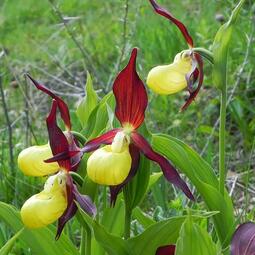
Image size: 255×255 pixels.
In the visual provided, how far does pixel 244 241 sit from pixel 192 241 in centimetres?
8

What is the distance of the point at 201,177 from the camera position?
4.16ft

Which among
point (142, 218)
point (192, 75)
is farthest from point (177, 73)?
point (142, 218)

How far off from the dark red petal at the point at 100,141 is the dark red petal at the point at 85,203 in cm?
7

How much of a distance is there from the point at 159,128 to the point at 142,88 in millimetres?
1277

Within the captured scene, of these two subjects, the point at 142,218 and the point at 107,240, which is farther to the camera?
the point at 142,218

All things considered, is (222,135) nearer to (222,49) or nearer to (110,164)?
(222,49)

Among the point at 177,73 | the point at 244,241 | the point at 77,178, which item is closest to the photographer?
the point at 244,241

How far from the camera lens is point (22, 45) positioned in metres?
3.43

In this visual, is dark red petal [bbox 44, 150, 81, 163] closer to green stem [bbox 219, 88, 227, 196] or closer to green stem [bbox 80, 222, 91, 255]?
green stem [bbox 80, 222, 91, 255]

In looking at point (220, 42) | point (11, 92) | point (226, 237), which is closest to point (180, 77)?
point (220, 42)

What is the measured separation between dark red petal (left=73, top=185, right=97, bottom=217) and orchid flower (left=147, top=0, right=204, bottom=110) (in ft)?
0.83

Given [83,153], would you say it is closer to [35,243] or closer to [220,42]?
[35,243]

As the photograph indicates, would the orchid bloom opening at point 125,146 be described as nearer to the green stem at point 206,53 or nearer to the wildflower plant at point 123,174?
the wildflower plant at point 123,174

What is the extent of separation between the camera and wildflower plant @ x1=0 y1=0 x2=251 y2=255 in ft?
3.25
